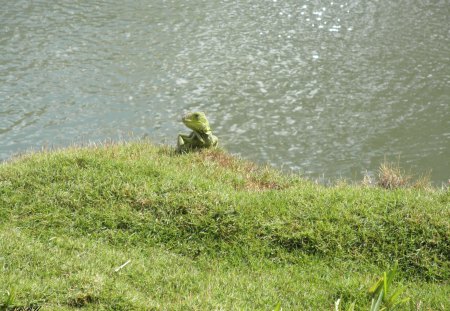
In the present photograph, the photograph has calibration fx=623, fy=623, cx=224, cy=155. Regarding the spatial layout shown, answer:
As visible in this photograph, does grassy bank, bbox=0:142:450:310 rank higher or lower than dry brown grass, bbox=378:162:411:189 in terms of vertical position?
higher

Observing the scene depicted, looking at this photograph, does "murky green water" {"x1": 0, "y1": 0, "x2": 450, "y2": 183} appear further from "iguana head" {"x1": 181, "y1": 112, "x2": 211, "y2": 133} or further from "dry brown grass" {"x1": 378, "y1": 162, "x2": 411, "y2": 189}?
"iguana head" {"x1": 181, "y1": 112, "x2": 211, "y2": 133}

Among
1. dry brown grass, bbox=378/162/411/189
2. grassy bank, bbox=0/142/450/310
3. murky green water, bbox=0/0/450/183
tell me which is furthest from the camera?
murky green water, bbox=0/0/450/183

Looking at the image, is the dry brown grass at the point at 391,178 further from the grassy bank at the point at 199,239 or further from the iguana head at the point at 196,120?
the iguana head at the point at 196,120

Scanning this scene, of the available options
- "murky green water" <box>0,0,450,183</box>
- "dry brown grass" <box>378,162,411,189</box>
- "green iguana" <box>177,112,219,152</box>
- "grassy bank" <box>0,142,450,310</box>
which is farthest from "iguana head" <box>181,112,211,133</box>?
"dry brown grass" <box>378,162,411,189</box>

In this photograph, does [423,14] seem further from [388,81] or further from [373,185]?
[373,185]

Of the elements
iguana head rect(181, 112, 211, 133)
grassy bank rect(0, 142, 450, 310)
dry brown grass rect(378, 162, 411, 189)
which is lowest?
dry brown grass rect(378, 162, 411, 189)

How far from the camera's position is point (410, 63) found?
1045 cm

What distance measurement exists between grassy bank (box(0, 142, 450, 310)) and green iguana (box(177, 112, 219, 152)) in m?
0.54

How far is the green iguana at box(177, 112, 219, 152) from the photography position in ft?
21.7

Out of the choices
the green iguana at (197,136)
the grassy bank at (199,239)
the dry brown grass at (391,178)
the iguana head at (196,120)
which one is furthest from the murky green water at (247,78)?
the grassy bank at (199,239)

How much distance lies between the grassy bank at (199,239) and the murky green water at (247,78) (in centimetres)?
180

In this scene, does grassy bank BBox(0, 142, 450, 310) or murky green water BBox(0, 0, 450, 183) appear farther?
murky green water BBox(0, 0, 450, 183)

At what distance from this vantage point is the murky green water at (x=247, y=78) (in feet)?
26.2

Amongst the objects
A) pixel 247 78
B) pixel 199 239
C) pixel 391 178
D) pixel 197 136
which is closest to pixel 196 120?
pixel 197 136
